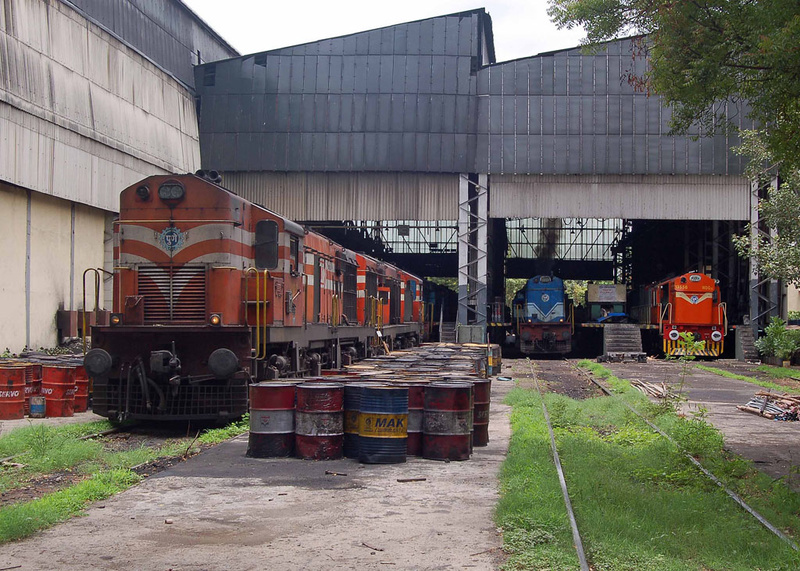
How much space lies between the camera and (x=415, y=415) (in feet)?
33.3

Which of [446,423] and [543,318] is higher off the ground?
[543,318]

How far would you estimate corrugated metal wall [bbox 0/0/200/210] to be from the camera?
21.6m

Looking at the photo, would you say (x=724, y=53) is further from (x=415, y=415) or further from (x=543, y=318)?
(x=543, y=318)

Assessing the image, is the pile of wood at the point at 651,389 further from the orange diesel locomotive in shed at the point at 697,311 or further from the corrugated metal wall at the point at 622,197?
the orange diesel locomotive in shed at the point at 697,311

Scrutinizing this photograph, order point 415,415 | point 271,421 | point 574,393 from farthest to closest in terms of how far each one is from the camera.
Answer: point 574,393
point 415,415
point 271,421

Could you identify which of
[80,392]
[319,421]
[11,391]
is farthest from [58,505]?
[80,392]

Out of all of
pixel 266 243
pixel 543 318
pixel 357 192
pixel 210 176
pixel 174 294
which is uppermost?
pixel 357 192

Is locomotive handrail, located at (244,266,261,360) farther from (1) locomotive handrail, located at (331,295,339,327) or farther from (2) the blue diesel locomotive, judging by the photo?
(2) the blue diesel locomotive

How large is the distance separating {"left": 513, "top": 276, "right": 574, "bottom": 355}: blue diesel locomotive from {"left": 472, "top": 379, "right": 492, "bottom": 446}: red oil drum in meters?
28.1

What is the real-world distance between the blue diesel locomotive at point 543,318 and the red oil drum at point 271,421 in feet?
98.0

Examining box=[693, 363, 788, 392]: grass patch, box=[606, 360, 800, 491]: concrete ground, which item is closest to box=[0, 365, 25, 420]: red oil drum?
box=[606, 360, 800, 491]: concrete ground

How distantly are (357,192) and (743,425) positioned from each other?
22000 millimetres

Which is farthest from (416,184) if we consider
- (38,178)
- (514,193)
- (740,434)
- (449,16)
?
(740,434)

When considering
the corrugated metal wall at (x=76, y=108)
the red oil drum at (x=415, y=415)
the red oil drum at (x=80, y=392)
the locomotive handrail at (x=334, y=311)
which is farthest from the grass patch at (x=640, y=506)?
the corrugated metal wall at (x=76, y=108)
